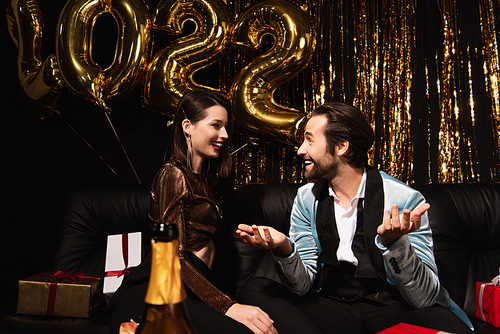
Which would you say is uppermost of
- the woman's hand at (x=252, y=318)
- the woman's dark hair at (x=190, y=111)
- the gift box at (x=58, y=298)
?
the woman's dark hair at (x=190, y=111)

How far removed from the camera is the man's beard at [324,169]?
1.41 metres

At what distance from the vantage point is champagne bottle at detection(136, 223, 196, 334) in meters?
0.44

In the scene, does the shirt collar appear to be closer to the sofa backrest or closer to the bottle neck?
the sofa backrest

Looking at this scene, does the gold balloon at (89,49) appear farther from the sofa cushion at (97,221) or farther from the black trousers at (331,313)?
the black trousers at (331,313)

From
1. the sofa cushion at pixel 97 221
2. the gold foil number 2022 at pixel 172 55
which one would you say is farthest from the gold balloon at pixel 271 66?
the sofa cushion at pixel 97 221

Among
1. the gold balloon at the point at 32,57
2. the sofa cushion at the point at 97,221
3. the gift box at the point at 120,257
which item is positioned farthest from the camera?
the gold balloon at the point at 32,57

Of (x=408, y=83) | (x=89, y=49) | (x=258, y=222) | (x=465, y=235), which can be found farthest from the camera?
(x=408, y=83)

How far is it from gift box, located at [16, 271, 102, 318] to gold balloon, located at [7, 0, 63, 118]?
103 cm

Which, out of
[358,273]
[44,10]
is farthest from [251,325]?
[44,10]

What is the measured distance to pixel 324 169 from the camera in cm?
141

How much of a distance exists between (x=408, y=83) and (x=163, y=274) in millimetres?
2039

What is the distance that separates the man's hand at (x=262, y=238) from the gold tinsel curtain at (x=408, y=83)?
3.15 ft

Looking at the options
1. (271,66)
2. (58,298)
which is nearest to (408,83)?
(271,66)

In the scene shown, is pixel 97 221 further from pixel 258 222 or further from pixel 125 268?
pixel 258 222
